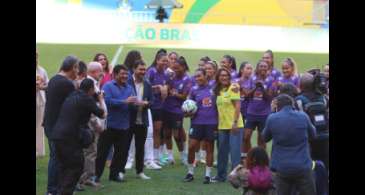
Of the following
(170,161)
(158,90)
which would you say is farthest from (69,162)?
A: (170,161)

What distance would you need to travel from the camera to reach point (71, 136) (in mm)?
8508

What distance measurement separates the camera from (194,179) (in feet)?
36.3

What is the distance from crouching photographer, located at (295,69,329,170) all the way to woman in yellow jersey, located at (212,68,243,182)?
1.95 metres

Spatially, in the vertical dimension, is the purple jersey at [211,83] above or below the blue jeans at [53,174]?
above

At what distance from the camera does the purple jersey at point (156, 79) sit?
40.2 feet

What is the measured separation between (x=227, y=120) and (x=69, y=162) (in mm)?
3150

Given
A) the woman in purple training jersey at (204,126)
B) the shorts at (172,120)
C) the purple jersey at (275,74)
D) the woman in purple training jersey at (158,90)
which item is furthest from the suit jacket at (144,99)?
the purple jersey at (275,74)

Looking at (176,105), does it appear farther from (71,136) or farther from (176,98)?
(71,136)

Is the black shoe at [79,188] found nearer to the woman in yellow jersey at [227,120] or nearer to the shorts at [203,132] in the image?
the shorts at [203,132]

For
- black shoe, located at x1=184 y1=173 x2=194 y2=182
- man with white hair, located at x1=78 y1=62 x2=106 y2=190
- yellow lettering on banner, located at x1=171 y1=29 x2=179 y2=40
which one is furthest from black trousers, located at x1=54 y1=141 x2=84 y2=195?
yellow lettering on banner, located at x1=171 y1=29 x2=179 y2=40

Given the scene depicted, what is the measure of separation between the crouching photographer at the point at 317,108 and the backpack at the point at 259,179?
4.59ft

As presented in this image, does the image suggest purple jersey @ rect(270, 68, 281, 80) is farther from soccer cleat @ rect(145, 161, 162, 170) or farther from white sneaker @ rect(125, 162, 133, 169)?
white sneaker @ rect(125, 162, 133, 169)
